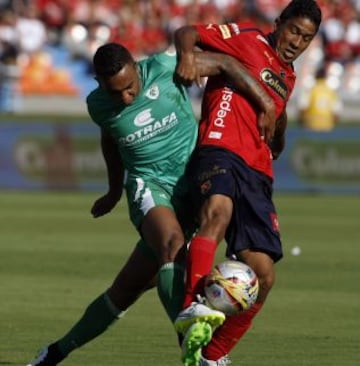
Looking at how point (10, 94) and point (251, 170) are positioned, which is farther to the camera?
point (10, 94)

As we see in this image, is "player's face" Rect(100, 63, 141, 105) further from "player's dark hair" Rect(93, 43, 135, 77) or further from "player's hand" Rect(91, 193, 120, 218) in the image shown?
"player's hand" Rect(91, 193, 120, 218)

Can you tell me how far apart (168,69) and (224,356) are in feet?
5.83

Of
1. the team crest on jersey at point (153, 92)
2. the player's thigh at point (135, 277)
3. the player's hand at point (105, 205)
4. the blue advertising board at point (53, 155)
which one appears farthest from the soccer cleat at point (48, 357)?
the blue advertising board at point (53, 155)

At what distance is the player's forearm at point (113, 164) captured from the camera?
27.6 ft

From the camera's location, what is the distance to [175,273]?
7648 millimetres

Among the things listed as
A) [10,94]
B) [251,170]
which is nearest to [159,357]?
[251,170]

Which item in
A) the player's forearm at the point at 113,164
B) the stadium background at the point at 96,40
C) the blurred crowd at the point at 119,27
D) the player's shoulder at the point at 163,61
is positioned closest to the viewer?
the player's shoulder at the point at 163,61

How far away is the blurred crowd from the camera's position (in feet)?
96.6

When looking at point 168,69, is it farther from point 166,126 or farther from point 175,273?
point 175,273

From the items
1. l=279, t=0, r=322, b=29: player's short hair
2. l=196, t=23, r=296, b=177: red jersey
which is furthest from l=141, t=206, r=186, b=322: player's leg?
l=279, t=0, r=322, b=29: player's short hair

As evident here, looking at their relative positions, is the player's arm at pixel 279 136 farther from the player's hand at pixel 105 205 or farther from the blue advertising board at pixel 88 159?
the blue advertising board at pixel 88 159

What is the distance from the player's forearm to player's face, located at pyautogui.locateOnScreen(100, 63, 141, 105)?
439mm

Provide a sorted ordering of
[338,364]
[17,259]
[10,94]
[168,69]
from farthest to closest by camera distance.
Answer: [10,94] < [17,259] < [338,364] < [168,69]

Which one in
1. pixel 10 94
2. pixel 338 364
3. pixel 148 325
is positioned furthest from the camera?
pixel 10 94
